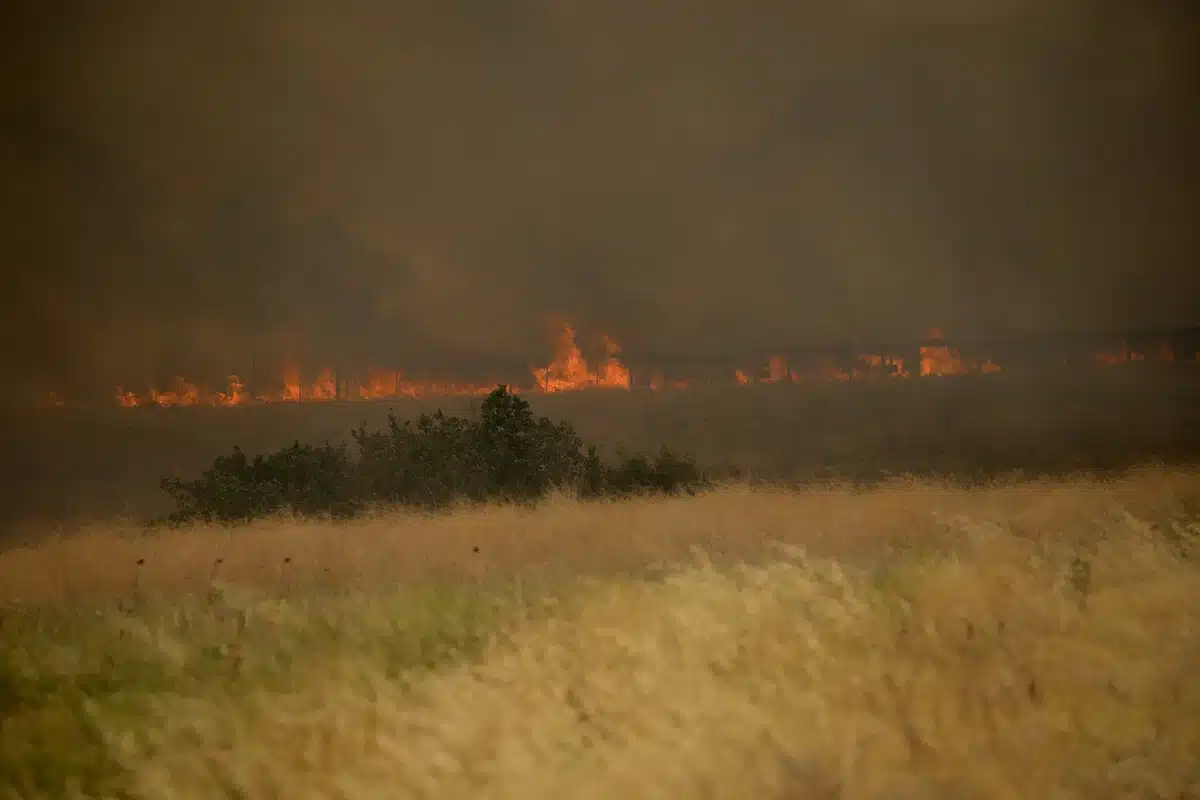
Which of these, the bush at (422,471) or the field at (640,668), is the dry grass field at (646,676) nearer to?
the field at (640,668)

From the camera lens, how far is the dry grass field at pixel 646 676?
4105 millimetres

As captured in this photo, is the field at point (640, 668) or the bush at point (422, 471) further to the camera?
the bush at point (422, 471)

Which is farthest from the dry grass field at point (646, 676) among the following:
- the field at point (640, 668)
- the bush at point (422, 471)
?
the bush at point (422, 471)

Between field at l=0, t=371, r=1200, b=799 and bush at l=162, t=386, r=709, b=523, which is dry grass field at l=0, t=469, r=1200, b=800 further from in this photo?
bush at l=162, t=386, r=709, b=523

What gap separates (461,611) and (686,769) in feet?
11.1

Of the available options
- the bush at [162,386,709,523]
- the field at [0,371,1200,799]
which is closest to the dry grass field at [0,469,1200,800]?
the field at [0,371,1200,799]

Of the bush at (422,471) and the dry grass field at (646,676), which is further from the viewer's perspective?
the bush at (422,471)

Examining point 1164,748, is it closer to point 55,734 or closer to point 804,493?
point 55,734

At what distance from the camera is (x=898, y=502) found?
40.6 ft

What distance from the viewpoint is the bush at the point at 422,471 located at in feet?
58.5

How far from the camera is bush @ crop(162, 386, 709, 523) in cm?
1783

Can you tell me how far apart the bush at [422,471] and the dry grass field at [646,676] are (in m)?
8.58

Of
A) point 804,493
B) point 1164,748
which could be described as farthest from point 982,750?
point 804,493

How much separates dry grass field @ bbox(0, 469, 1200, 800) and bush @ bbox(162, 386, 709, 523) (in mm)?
8581
